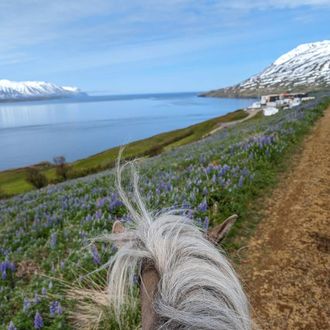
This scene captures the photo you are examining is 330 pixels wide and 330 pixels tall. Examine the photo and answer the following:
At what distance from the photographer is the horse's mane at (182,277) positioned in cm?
154

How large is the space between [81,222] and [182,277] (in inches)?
228

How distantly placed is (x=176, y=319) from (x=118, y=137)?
12254 cm

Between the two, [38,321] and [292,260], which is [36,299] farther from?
[292,260]

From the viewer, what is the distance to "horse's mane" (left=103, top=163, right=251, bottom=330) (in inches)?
60.6

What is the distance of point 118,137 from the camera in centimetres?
12256

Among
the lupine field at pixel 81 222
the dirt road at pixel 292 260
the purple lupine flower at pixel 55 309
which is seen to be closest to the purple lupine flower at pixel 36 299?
the lupine field at pixel 81 222

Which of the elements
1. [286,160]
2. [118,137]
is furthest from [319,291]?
[118,137]

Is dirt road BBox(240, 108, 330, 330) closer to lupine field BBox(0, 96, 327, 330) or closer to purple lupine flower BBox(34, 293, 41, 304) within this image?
lupine field BBox(0, 96, 327, 330)

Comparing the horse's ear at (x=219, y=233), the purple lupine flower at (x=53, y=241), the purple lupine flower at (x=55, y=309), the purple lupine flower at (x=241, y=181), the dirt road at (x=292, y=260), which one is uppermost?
the horse's ear at (x=219, y=233)

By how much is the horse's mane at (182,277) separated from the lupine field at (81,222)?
916mm

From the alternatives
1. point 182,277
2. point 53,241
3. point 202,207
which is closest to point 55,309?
point 53,241

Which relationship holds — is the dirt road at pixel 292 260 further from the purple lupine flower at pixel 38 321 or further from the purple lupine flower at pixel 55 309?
the purple lupine flower at pixel 38 321

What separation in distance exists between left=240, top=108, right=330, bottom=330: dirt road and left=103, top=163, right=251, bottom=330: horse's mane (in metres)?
3.33

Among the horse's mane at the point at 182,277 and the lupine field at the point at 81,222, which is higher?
the horse's mane at the point at 182,277
